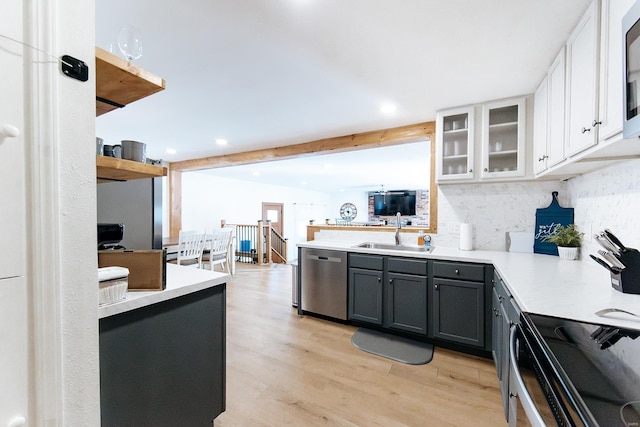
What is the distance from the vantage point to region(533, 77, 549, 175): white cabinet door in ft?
6.44

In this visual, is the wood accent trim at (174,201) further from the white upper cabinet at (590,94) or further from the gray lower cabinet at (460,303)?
the white upper cabinet at (590,94)

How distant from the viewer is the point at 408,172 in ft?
21.6

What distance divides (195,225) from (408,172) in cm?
531

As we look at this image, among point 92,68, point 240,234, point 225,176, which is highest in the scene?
point 225,176

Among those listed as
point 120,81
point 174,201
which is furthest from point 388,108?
point 174,201

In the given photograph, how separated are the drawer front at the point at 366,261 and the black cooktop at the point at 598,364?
164 centimetres

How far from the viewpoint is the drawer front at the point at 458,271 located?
87.6 inches

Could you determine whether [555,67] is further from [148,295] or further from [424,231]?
[148,295]

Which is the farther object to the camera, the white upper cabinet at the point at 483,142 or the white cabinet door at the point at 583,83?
the white upper cabinet at the point at 483,142

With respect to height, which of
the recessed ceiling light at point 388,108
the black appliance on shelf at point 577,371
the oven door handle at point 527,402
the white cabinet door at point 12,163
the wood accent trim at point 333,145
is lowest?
the oven door handle at point 527,402

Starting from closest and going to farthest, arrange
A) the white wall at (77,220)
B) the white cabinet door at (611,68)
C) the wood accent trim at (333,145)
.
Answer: the white wall at (77,220), the white cabinet door at (611,68), the wood accent trim at (333,145)

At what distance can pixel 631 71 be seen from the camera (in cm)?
95

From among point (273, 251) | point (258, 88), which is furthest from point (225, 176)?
point (258, 88)

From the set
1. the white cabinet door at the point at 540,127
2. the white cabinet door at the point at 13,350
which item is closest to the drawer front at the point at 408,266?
Answer: the white cabinet door at the point at 540,127
